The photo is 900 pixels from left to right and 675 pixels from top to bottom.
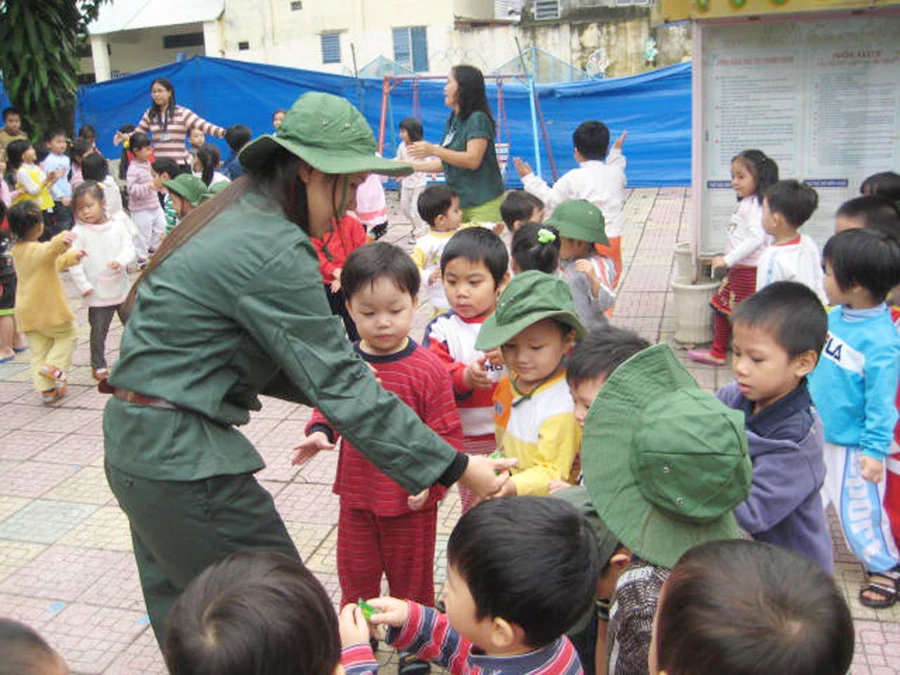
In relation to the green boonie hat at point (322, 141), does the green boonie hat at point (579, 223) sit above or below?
below

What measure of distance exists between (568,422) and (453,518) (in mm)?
1575

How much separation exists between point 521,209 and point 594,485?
9.81ft

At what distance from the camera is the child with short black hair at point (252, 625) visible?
1.47 m

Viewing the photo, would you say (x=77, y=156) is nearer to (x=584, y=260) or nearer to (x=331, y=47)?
(x=584, y=260)

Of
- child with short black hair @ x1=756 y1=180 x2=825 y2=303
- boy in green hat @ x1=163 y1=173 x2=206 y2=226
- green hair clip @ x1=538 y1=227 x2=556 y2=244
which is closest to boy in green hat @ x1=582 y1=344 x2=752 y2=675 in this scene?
green hair clip @ x1=538 y1=227 x2=556 y2=244

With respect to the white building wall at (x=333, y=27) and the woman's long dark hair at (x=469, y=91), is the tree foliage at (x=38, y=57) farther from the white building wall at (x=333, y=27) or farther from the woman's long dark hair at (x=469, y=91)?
the white building wall at (x=333, y=27)

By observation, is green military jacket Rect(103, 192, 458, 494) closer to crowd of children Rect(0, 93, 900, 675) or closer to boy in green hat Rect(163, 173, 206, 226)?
crowd of children Rect(0, 93, 900, 675)

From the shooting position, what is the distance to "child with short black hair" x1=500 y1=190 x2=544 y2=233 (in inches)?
189

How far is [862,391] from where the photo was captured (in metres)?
3.20

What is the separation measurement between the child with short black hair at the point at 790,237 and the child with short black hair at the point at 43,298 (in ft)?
14.5

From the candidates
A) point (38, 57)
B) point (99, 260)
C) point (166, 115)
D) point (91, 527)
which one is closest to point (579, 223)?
point (91, 527)

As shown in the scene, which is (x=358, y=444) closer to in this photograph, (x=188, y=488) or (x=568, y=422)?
(x=188, y=488)

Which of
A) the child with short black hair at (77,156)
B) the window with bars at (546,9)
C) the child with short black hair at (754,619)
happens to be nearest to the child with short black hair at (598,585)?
the child with short black hair at (754,619)

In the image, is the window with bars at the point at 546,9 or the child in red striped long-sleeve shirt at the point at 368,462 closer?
the child in red striped long-sleeve shirt at the point at 368,462
